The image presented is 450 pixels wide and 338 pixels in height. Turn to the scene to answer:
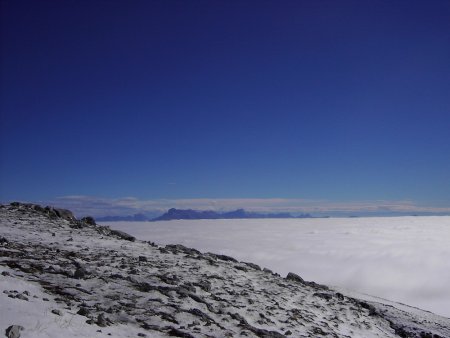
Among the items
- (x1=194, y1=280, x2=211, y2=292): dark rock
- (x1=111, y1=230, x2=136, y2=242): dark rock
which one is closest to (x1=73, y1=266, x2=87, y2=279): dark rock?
(x1=194, y1=280, x2=211, y2=292): dark rock

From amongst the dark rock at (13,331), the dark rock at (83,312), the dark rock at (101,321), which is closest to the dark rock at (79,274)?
the dark rock at (83,312)

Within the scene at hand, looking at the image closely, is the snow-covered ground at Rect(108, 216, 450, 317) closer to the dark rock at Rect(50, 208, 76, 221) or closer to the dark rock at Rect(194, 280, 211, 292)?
the dark rock at Rect(50, 208, 76, 221)

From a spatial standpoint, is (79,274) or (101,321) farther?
(79,274)

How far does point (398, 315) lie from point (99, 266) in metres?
16.3

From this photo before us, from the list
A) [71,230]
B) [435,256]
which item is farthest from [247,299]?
[435,256]

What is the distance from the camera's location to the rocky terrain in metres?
9.41

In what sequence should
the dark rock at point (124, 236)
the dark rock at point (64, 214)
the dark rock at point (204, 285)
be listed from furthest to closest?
1. the dark rock at point (64, 214)
2. the dark rock at point (124, 236)
3. the dark rock at point (204, 285)

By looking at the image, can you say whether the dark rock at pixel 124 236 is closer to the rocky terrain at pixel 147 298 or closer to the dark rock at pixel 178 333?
the rocky terrain at pixel 147 298

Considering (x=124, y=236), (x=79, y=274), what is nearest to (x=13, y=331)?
(x=79, y=274)

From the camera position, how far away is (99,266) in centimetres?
1528

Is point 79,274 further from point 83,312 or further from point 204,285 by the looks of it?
point 204,285

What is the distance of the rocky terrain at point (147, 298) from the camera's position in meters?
9.41

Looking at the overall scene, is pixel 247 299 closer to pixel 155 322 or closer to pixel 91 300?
pixel 155 322

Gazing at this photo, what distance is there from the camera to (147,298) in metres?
12.2
